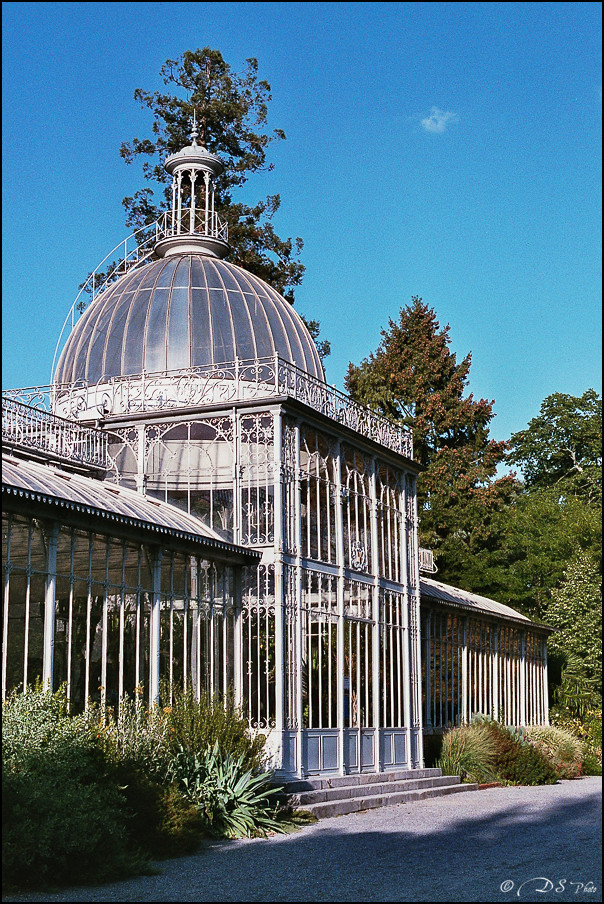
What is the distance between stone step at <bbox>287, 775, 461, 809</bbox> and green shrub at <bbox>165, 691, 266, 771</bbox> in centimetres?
111

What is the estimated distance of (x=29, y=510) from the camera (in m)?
13.9

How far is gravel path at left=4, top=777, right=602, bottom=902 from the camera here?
9672 millimetres

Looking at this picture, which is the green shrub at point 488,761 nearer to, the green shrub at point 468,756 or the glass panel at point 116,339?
the green shrub at point 468,756

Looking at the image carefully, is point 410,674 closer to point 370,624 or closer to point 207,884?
point 370,624

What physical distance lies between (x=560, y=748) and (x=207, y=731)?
1552cm

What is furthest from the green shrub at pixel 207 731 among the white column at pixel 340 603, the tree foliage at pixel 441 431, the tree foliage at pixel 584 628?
the tree foliage at pixel 441 431

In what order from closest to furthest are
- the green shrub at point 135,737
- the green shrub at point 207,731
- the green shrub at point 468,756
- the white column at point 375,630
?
the green shrub at point 135,737, the green shrub at point 207,731, the white column at point 375,630, the green shrub at point 468,756

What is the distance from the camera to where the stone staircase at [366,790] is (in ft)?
55.1

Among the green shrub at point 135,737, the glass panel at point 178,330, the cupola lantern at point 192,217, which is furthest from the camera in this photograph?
the cupola lantern at point 192,217

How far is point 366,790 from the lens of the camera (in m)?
18.9

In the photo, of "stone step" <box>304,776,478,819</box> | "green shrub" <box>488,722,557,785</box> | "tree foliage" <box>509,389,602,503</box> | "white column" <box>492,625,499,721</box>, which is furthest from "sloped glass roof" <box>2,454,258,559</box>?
"tree foliage" <box>509,389,602,503</box>

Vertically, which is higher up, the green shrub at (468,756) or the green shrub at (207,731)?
the green shrub at (207,731)

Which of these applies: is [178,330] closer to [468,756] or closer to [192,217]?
[192,217]

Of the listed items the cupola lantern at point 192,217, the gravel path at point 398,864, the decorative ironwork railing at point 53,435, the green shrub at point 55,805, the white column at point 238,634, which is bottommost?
the gravel path at point 398,864
